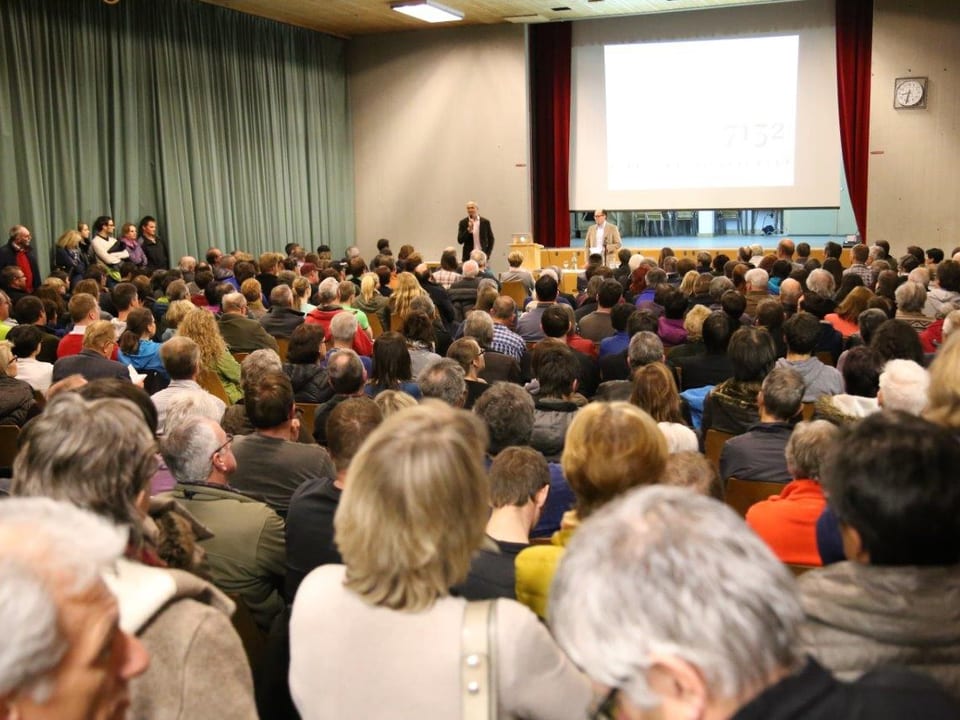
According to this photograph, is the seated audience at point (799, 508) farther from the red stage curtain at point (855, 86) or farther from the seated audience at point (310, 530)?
the red stage curtain at point (855, 86)

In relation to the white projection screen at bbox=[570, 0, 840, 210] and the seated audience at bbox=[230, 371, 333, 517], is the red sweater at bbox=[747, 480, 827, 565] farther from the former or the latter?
the white projection screen at bbox=[570, 0, 840, 210]

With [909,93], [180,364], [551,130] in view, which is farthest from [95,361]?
[909,93]

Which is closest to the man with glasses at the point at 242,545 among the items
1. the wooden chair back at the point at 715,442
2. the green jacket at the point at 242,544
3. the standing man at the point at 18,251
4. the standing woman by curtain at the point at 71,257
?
the green jacket at the point at 242,544

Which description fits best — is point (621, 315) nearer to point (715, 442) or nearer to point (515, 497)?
point (715, 442)

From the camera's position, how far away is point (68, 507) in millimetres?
1316

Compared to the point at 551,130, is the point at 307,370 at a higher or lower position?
lower

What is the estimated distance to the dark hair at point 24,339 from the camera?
210 inches

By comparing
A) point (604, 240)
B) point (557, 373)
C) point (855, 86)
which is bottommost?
point (557, 373)

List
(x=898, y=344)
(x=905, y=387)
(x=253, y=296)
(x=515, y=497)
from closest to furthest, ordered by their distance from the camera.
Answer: (x=515, y=497) → (x=905, y=387) → (x=898, y=344) → (x=253, y=296)

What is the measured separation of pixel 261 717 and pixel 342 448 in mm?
1040

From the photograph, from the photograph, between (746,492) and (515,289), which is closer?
(746,492)

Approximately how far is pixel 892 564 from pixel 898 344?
3.28m

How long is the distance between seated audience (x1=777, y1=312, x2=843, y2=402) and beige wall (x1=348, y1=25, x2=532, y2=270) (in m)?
10.8

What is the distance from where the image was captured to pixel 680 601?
45.3 inches
